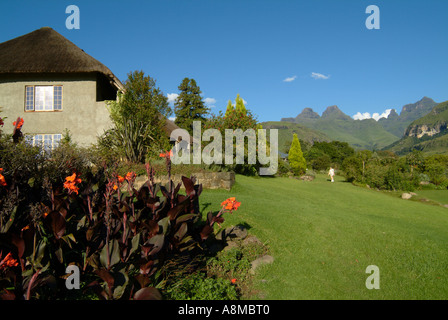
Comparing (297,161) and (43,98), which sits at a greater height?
(43,98)

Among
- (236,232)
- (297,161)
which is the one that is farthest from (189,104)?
(236,232)

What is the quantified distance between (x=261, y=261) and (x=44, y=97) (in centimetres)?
1698

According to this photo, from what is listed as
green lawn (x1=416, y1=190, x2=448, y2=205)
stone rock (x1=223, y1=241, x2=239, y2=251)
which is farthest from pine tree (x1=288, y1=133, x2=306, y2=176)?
stone rock (x1=223, y1=241, x2=239, y2=251)

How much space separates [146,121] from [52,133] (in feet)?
20.9

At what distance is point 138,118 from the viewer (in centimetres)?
1339

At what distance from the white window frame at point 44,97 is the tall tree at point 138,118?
148 inches

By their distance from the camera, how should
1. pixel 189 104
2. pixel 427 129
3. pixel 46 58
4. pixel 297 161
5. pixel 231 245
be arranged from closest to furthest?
pixel 231 245 < pixel 46 58 < pixel 297 161 < pixel 189 104 < pixel 427 129

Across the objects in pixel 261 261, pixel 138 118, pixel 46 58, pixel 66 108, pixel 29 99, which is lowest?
pixel 261 261

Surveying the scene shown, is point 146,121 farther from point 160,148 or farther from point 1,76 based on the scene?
point 1,76

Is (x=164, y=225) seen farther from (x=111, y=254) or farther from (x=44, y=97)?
(x=44, y=97)

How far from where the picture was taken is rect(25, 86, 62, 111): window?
52.9 feet

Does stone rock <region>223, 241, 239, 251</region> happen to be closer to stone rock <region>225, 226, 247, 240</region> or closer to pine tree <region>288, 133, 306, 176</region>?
stone rock <region>225, 226, 247, 240</region>

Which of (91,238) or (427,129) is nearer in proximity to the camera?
(91,238)

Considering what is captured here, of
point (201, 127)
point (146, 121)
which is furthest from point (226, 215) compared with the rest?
point (201, 127)
